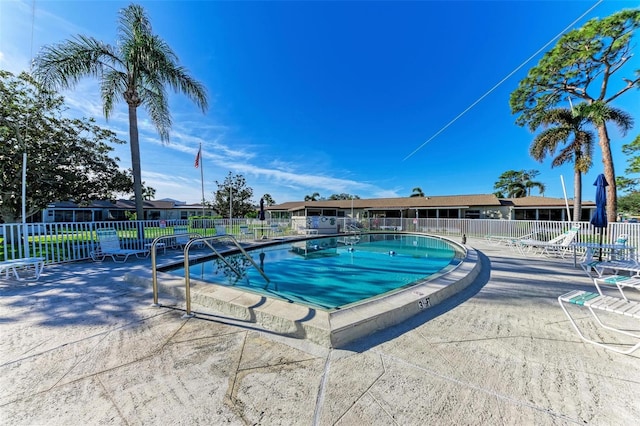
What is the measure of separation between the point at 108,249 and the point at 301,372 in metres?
9.12

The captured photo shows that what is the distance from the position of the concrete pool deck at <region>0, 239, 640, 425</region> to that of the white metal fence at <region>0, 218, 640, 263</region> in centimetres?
460

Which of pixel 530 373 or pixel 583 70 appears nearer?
pixel 530 373

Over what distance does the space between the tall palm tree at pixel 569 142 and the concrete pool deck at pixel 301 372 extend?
651 inches

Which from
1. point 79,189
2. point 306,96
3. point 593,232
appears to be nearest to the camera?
point 593,232

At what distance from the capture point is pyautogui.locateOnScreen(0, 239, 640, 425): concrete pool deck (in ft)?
5.91

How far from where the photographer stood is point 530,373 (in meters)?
2.28

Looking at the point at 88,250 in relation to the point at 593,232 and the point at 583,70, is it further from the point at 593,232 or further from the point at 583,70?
the point at 583,70

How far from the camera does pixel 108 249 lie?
8086 mm

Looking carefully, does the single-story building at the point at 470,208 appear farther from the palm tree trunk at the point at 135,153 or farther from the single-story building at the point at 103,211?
the single-story building at the point at 103,211

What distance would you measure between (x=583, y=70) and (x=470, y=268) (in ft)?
59.1

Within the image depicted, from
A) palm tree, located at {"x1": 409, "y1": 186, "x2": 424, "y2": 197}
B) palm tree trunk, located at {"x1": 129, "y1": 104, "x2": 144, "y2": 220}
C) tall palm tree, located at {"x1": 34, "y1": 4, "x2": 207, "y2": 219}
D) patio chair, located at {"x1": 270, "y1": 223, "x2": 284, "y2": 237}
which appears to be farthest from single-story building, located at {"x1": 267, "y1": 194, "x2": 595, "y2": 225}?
palm tree, located at {"x1": 409, "y1": 186, "x2": 424, "y2": 197}

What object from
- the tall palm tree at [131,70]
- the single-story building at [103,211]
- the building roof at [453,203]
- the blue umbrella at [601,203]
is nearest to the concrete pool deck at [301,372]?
the blue umbrella at [601,203]

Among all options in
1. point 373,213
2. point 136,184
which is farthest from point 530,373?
point 373,213

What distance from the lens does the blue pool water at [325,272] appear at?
5872 millimetres
